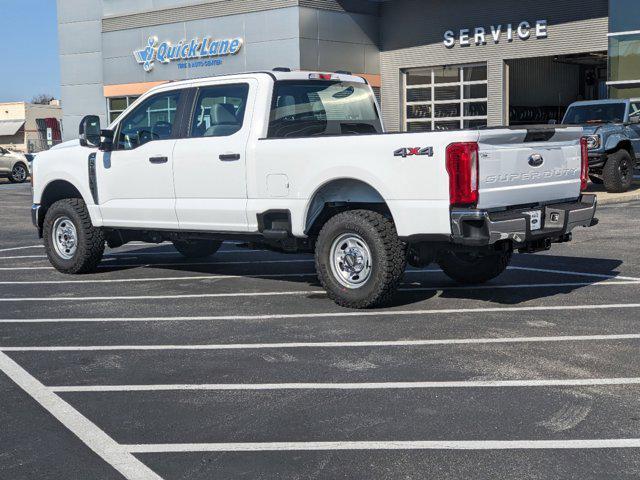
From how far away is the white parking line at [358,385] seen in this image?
5895 mm

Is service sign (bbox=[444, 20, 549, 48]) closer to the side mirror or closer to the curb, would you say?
the curb

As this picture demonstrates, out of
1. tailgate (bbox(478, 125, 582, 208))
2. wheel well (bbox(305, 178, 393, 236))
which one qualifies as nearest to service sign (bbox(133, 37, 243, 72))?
wheel well (bbox(305, 178, 393, 236))

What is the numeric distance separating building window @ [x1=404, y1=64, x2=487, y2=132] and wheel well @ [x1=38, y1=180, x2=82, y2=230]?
67.4 feet

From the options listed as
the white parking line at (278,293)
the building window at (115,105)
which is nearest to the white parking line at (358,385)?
the white parking line at (278,293)

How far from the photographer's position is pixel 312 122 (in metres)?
9.58

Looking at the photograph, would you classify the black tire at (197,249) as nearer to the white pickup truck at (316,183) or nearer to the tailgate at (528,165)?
the white pickup truck at (316,183)

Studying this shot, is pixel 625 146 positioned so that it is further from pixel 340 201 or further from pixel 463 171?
pixel 463 171

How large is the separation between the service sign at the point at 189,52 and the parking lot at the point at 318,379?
2275 centimetres

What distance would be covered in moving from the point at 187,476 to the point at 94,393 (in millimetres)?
1712

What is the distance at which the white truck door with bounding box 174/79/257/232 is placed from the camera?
9297mm

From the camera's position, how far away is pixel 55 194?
37.8 ft

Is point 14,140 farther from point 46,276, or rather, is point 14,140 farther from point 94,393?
point 94,393

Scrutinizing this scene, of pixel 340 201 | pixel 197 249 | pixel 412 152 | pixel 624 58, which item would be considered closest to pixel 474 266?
pixel 340 201

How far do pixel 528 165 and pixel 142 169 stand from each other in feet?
13.7
